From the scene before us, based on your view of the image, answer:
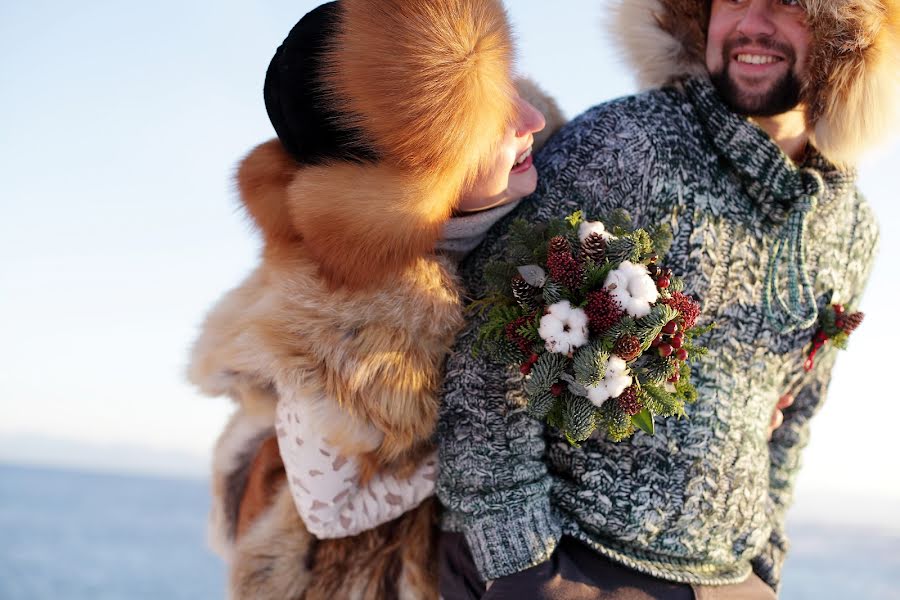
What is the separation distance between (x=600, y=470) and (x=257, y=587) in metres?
0.88

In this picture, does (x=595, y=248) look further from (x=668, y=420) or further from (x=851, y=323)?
(x=851, y=323)

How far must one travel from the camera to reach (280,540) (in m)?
2.07

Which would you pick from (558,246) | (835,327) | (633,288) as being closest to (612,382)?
(633,288)

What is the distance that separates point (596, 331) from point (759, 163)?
66cm

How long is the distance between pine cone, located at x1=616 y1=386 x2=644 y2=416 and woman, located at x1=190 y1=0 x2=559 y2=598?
394 mm

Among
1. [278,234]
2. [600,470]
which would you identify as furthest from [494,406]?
[278,234]

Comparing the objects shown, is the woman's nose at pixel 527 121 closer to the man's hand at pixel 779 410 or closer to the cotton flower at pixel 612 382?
the cotton flower at pixel 612 382

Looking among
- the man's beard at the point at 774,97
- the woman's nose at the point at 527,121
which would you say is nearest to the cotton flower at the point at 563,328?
the woman's nose at the point at 527,121

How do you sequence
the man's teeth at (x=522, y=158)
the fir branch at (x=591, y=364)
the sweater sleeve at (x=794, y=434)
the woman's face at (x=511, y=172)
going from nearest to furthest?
the fir branch at (x=591, y=364)
the woman's face at (x=511, y=172)
the man's teeth at (x=522, y=158)
the sweater sleeve at (x=794, y=434)

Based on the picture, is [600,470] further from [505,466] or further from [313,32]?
[313,32]

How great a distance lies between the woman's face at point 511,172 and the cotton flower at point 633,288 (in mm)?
333

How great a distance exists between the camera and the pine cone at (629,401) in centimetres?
159

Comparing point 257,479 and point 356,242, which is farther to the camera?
point 257,479

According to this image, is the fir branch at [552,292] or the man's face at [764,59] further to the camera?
the man's face at [764,59]
